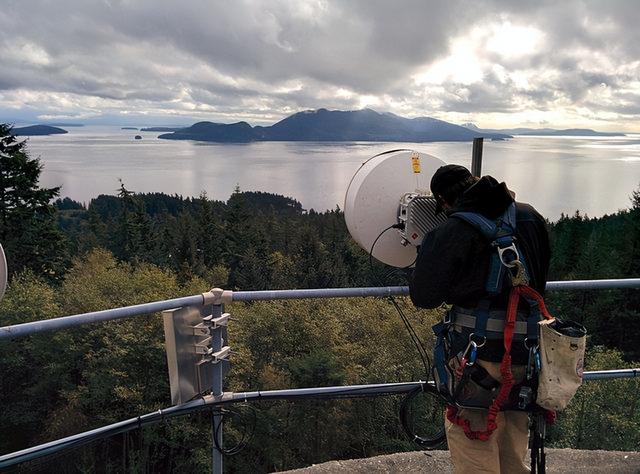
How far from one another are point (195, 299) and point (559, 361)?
5.90ft

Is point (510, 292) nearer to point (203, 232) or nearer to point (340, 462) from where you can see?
point (340, 462)

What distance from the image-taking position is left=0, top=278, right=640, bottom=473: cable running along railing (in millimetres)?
2473

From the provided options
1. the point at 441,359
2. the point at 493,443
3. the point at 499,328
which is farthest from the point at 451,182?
the point at 493,443

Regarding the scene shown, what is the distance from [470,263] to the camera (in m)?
2.37

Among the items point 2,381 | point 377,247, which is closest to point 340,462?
point 377,247

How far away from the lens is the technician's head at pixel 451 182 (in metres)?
2.62

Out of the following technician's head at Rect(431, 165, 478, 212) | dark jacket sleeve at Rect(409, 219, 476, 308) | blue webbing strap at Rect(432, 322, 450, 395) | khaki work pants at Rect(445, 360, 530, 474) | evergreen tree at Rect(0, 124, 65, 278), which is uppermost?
technician's head at Rect(431, 165, 478, 212)

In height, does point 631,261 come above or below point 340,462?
below

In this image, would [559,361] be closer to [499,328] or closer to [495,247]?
[499,328]

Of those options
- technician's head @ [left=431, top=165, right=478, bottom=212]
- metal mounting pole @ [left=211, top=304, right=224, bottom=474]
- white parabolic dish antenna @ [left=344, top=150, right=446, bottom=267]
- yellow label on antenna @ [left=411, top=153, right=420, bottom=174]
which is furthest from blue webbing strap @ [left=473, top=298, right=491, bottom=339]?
metal mounting pole @ [left=211, top=304, right=224, bottom=474]

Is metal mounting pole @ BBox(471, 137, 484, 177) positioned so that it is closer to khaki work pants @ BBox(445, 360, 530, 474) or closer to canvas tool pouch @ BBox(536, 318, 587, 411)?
canvas tool pouch @ BBox(536, 318, 587, 411)

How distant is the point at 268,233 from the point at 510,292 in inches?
3170

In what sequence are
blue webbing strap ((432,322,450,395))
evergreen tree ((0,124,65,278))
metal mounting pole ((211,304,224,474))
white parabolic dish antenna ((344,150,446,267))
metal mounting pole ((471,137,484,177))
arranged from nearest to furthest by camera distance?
blue webbing strap ((432,322,450,395)) < metal mounting pole ((211,304,224,474)) < metal mounting pole ((471,137,484,177)) < white parabolic dish antenna ((344,150,446,267)) < evergreen tree ((0,124,65,278))

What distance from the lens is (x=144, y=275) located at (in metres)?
38.2
